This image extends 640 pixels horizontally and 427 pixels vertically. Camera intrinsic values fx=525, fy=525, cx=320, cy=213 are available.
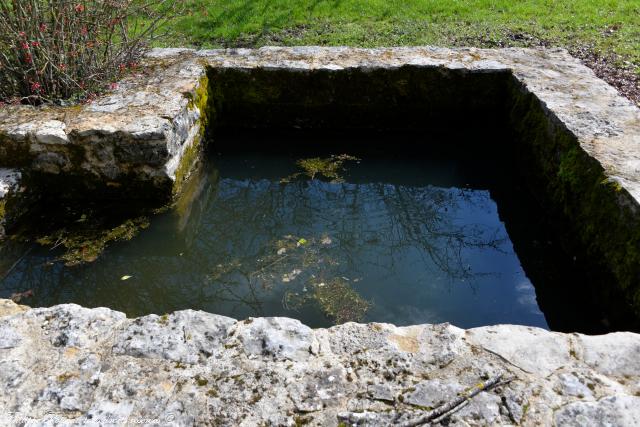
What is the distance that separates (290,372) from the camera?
2.46m

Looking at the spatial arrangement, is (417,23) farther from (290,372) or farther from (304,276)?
(290,372)

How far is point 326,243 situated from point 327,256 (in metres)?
0.17

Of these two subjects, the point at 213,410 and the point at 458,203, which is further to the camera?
the point at 458,203

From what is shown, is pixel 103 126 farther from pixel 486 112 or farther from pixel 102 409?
pixel 486 112

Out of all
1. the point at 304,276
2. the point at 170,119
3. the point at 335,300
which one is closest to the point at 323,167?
the point at 170,119

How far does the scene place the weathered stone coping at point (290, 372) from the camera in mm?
2262

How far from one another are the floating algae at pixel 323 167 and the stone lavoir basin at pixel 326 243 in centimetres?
3

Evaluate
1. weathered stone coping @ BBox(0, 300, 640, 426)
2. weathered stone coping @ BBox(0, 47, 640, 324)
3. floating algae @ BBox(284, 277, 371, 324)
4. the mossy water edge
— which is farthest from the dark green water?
weathered stone coping @ BBox(0, 300, 640, 426)

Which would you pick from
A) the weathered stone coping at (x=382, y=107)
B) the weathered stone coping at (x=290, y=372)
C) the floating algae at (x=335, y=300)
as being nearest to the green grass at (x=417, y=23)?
the weathered stone coping at (x=382, y=107)

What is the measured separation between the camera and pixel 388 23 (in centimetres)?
837

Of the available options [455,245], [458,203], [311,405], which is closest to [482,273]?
[455,245]

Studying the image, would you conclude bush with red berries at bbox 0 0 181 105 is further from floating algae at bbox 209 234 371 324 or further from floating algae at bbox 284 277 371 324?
floating algae at bbox 284 277 371 324

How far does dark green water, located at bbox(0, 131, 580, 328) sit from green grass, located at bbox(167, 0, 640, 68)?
132 inches

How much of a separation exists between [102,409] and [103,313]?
653 millimetres
